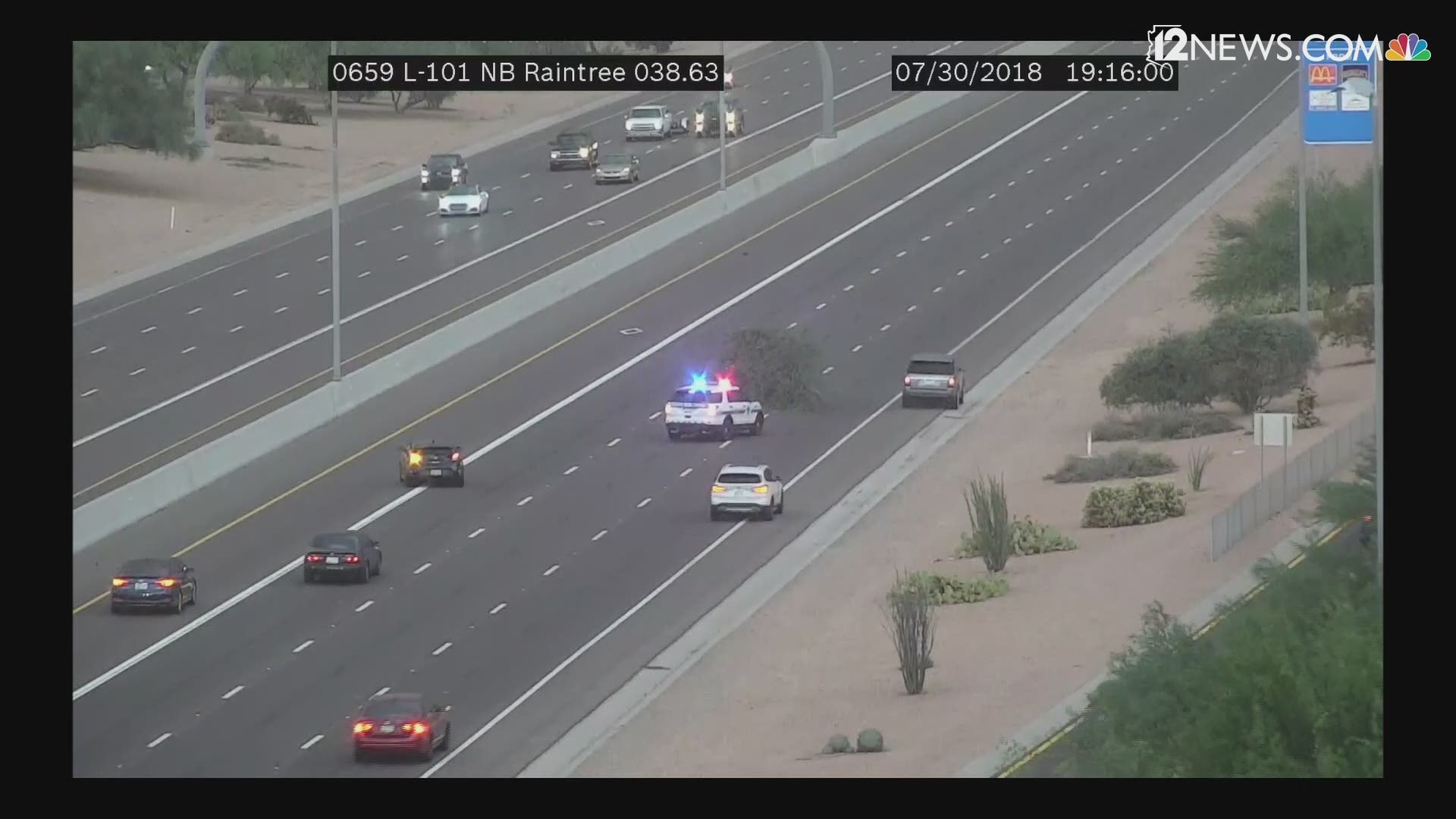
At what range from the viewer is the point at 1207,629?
123ft

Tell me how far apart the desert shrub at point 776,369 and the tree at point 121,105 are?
1349 inches

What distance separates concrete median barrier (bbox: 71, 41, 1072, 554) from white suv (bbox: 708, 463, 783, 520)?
12275 millimetres

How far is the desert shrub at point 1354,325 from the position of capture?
235 ft

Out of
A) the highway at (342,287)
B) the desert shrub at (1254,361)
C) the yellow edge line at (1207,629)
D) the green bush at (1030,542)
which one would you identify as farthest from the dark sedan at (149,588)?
the desert shrub at (1254,361)

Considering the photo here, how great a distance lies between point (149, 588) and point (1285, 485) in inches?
845

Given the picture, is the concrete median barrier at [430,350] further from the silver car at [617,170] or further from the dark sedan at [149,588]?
the silver car at [617,170]

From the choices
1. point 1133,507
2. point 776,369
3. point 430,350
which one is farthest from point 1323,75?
point 430,350

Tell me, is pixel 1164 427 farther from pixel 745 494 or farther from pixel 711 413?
pixel 745 494

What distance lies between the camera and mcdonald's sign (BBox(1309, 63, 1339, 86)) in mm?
60447

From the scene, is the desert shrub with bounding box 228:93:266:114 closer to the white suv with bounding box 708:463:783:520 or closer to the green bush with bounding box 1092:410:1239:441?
the green bush with bounding box 1092:410:1239:441

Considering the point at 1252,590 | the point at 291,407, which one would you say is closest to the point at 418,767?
the point at 1252,590

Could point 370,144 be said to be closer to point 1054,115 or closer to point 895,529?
point 1054,115

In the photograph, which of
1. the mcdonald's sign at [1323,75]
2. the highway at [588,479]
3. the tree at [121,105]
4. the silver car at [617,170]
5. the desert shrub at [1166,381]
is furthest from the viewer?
the silver car at [617,170]
